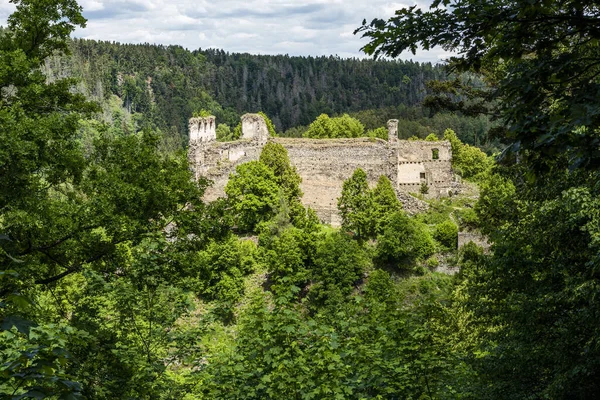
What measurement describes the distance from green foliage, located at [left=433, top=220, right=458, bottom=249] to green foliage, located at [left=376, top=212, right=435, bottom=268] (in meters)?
0.98

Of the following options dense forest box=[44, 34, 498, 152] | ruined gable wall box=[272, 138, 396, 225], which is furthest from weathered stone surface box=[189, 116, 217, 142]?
dense forest box=[44, 34, 498, 152]

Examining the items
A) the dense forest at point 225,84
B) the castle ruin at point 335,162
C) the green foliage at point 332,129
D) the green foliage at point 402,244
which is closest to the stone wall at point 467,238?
the green foliage at point 402,244

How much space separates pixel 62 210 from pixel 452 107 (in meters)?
10.4

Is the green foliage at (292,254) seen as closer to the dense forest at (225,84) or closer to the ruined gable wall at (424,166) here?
the ruined gable wall at (424,166)

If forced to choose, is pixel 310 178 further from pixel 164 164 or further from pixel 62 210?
pixel 62 210

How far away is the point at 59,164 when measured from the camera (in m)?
14.2

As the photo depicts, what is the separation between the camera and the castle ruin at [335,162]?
141ft

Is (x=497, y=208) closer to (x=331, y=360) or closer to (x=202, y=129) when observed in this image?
(x=331, y=360)

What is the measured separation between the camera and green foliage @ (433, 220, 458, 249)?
36.1 metres

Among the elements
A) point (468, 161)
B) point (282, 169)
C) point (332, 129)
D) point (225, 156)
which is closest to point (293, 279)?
point (282, 169)

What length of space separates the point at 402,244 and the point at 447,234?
303 centimetres

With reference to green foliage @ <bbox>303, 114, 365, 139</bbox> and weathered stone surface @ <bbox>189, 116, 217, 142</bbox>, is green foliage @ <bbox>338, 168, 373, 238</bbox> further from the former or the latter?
green foliage @ <bbox>303, 114, 365, 139</bbox>

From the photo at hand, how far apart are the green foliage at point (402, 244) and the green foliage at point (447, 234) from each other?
983 mm

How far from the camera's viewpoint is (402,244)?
3456 cm
